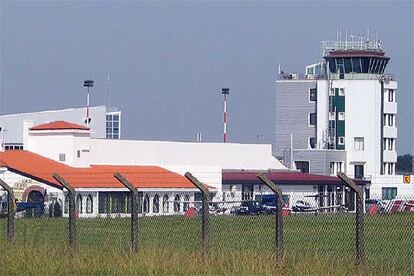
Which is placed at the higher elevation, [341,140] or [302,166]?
[341,140]

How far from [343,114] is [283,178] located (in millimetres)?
20472

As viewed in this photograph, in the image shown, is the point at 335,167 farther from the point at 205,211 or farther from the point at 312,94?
the point at 205,211

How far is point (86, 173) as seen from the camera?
76.1m

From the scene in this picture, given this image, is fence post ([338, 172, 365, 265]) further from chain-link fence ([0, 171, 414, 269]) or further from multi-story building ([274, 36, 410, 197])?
multi-story building ([274, 36, 410, 197])

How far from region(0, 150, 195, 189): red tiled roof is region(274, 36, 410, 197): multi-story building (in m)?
31.9

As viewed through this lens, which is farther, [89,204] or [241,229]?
[89,204]

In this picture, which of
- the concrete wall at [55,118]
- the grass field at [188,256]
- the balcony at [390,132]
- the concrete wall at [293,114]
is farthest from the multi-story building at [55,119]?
the grass field at [188,256]

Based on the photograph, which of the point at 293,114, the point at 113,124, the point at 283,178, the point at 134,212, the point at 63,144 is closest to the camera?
the point at 134,212

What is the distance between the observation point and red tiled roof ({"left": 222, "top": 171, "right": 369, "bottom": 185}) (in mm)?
90438

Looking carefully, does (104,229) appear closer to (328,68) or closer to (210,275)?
(210,275)

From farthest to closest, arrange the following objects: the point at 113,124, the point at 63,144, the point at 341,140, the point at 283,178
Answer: the point at 113,124
the point at 341,140
the point at 283,178
the point at 63,144

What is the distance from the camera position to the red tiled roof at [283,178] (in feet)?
297

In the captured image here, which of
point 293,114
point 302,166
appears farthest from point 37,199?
point 293,114

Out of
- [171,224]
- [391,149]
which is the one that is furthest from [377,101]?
[171,224]
